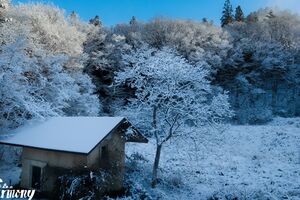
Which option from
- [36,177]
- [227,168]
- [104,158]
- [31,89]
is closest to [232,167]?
[227,168]

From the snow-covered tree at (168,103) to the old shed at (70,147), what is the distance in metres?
2.03

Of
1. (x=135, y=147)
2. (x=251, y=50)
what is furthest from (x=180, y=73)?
(x=251, y=50)

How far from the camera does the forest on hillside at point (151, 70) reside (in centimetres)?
1928

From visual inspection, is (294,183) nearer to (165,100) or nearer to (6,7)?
(165,100)

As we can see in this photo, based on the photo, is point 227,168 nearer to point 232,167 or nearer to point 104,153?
point 232,167

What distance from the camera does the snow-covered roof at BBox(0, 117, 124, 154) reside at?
14.9 m

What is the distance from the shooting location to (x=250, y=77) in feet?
150

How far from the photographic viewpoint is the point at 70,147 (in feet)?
48.4

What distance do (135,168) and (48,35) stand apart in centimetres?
1479

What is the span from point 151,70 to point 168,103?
269 centimetres

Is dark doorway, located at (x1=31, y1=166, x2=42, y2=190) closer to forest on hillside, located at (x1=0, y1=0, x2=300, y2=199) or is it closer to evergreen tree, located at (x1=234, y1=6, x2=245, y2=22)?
forest on hillside, located at (x1=0, y1=0, x2=300, y2=199)

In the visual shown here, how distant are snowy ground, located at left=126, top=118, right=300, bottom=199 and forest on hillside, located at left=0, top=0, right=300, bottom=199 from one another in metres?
2.14

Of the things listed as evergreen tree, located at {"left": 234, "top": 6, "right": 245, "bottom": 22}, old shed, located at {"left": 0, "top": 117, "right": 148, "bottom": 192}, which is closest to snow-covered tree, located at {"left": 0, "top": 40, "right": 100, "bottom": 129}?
old shed, located at {"left": 0, "top": 117, "right": 148, "bottom": 192}

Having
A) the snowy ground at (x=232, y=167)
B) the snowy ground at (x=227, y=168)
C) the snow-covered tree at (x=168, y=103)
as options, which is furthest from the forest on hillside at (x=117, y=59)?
the snowy ground at (x=232, y=167)
